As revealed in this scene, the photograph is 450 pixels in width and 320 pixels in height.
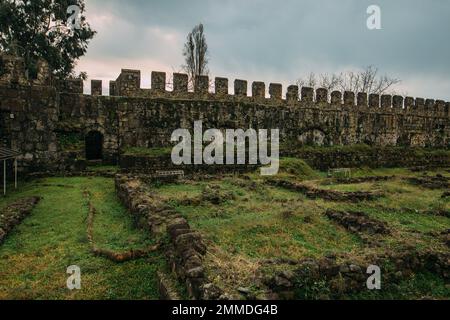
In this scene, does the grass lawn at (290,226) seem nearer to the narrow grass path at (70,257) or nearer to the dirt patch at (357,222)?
the dirt patch at (357,222)

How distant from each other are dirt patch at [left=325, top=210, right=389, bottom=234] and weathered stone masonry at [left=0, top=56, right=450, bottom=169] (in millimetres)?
10811

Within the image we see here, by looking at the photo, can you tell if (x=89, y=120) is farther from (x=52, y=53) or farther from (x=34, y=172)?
(x=52, y=53)

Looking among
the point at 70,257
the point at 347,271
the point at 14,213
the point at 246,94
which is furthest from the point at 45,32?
the point at 347,271

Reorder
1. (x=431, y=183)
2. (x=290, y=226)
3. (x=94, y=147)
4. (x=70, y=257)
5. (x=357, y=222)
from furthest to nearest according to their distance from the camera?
(x=94, y=147) → (x=431, y=183) → (x=357, y=222) → (x=290, y=226) → (x=70, y=257)

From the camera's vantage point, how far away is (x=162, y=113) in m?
17.8

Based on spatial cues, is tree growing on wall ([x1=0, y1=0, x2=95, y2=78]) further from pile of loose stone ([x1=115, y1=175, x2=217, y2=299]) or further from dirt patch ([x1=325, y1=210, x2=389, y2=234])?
dirt patch ([x1=325, y1=210, x2=389, y2=234])

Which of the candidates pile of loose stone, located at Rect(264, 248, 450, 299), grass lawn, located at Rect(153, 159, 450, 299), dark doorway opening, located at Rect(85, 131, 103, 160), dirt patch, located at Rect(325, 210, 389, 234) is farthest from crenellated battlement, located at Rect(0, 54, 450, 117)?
pile of loose stone, located at Rect(264, 248, 450, 299)

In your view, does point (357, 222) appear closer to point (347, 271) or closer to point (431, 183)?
point (347, 271)

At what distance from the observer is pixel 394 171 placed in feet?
71.3

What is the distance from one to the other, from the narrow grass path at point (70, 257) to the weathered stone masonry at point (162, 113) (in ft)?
17.0

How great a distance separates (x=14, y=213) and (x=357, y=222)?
8.08 metres

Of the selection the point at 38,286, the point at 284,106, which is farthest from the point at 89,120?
the point at 38,286

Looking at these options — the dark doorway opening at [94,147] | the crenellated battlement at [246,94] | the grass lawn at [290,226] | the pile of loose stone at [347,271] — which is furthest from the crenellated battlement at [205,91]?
the pile of loose stone at [347,271]
